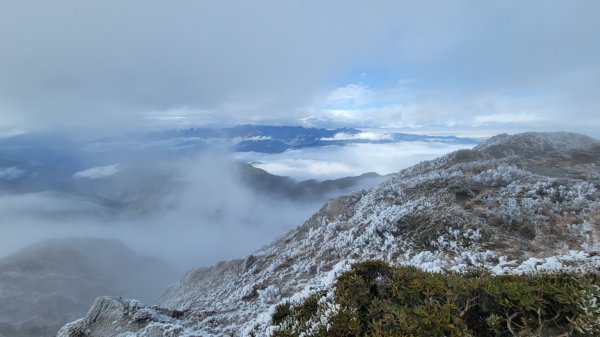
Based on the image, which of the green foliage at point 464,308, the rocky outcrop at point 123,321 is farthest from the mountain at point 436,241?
the green foliage at point 464,308

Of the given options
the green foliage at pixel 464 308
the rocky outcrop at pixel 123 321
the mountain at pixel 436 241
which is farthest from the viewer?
the mountain at pixel 436 241

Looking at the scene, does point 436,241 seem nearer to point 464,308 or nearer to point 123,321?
point 464,308

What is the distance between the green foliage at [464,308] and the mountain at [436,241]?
7.22 feet

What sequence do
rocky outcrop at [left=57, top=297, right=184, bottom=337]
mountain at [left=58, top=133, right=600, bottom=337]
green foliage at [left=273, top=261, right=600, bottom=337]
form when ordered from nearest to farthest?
green foliage at [left=273, top=261, right=600, bottom=337] → rocky outcrop at [left=57, top=297, right=184, bottom=337] → mountain at [left=58, top=133, right=600, bottom=337]

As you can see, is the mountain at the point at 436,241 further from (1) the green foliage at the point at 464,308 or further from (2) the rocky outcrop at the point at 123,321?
(1) the green foliage at the point at 464,308

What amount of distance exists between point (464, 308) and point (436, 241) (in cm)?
1421

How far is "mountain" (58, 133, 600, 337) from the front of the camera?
597 inches

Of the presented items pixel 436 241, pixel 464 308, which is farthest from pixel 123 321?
pixel 436 241

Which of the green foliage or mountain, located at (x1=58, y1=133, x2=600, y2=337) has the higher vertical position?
the green foliage

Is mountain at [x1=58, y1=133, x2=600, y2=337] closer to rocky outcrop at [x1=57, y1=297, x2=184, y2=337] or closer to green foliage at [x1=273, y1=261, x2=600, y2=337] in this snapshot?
rocky outcrop at [x1=57, y1=297, x2=184, y2=337]

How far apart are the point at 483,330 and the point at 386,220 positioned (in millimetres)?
18105

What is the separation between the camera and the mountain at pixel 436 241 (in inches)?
597

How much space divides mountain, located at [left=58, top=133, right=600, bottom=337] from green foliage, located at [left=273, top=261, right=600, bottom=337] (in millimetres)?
2201

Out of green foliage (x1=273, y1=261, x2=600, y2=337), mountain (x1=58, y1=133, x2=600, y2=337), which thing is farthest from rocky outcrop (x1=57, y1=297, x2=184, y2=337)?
green foliage (x1=273, y1=261, x2=600, y2=337)
